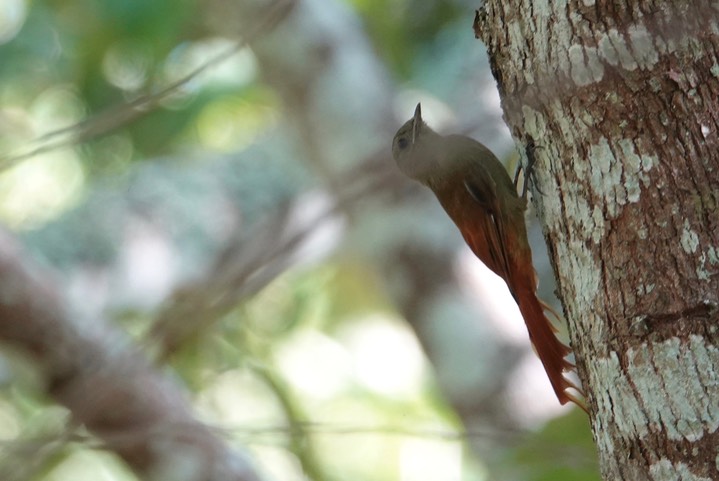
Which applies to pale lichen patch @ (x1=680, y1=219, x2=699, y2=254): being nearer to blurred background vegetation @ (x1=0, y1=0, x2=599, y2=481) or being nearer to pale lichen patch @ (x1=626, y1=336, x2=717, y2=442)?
pale lichen patch @ (x1=626, y1=336, x2=717, y2=442)

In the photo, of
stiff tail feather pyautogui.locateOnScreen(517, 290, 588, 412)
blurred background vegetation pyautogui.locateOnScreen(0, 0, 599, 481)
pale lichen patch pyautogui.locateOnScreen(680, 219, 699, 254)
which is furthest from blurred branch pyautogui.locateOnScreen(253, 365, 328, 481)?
pale lichen patch pyautogui.locateOnScreen(680, 219, 699, 254)

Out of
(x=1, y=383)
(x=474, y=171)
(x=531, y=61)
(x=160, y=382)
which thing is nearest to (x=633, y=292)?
(x=531, y=61)

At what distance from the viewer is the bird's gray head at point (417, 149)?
3.30 metres

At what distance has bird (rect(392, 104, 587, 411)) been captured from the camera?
8.37ft

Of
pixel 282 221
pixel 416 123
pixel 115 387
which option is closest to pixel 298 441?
pixel 115 387

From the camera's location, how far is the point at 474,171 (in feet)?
10.3

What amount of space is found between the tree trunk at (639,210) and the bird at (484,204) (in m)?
0.66

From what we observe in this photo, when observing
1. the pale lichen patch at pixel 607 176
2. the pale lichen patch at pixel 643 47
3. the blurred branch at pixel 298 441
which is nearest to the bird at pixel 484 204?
the blurred branch at pixel 298 441

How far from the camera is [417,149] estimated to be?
Answer: 3342 mm

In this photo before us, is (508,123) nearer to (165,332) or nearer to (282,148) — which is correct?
(165,332)

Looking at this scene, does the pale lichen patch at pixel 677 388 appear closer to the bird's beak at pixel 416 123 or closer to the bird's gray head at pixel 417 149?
the bird's gray head at pixel 417 149

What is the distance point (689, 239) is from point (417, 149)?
170cm

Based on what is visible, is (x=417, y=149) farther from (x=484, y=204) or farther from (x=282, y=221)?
(x=282, y=221)

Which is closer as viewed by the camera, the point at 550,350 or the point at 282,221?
the point at 550,350
